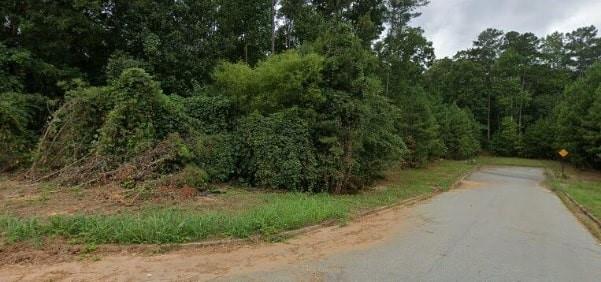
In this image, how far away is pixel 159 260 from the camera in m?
5.86

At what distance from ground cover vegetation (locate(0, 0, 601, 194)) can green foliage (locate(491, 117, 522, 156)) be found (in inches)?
880

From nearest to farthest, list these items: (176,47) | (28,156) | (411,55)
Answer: (28,156), (176,47), (411,55)

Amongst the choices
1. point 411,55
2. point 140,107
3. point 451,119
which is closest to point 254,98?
point 140,107

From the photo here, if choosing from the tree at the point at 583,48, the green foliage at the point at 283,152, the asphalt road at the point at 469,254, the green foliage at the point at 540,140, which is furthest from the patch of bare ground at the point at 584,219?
the tree at the point at 583,48

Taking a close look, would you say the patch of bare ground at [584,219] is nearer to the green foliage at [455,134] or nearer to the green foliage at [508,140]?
the green foliage at [455,134]

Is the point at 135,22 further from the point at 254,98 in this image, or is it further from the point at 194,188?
the point at 194,188

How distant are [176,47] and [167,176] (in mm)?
11696

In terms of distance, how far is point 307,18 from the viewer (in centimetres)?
2231

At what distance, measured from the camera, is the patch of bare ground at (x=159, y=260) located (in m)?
5.23

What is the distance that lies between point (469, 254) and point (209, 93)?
1253 cm

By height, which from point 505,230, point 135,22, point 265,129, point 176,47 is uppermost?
point 135,22

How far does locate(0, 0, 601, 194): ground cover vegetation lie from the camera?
1234 centimetres

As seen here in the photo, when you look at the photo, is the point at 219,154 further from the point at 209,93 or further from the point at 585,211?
the point at 585,211

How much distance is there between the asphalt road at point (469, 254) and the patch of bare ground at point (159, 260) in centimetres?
38
